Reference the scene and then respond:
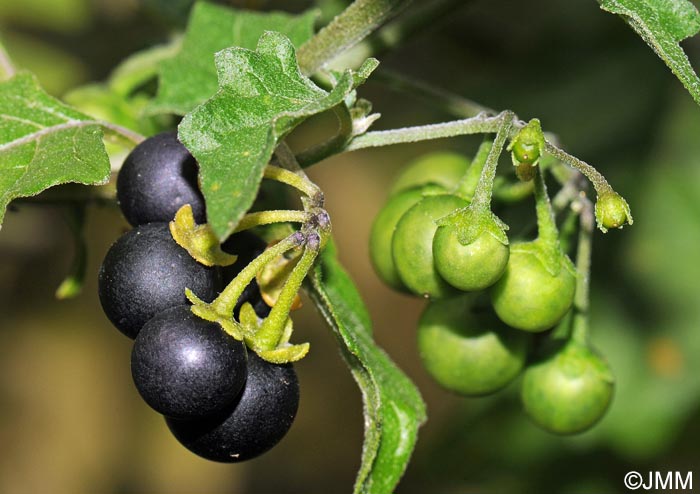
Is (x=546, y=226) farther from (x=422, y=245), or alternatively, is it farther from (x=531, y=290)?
(x=422, y=245)

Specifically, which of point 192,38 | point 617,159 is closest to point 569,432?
point 192,38

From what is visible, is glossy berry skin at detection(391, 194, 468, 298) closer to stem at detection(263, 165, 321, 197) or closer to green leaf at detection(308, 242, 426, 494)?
green leaf at detection(308, 242, 426, 494)

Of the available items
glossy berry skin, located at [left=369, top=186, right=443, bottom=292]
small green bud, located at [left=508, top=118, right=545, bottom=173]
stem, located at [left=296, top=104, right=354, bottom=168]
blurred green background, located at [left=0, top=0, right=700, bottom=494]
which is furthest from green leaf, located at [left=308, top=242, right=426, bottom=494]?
blurred green background, located at [left=0, top=0, right=700, bottom=494]

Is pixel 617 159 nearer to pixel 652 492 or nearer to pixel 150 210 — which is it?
pixel 652 492

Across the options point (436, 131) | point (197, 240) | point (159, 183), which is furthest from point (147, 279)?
point (436, 131)

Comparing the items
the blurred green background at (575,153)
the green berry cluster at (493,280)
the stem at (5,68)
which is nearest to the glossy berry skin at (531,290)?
the green berry cluster at (493,280)

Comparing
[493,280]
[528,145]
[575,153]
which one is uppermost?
[528,145]
